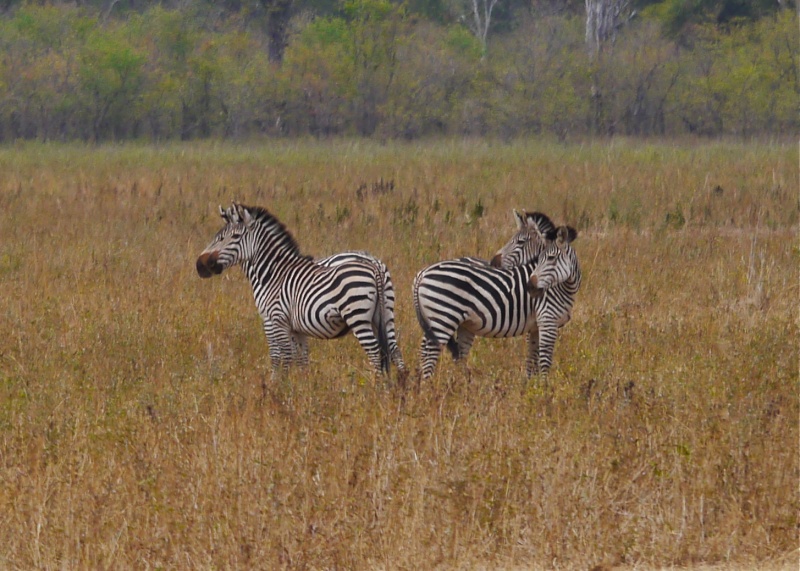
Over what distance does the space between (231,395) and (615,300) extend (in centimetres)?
433

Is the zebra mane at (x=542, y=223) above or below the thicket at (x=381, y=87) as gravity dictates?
below

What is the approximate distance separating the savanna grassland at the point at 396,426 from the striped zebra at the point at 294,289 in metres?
0.25

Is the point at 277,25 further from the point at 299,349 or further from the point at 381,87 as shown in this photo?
the point at 299,349

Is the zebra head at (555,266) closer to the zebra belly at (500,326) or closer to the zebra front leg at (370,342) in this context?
the zebra belly at (500,326)

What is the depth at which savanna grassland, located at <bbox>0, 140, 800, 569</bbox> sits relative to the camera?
4785 millimetres

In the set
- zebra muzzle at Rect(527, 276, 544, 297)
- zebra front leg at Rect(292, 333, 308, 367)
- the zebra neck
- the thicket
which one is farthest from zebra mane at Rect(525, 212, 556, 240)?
the thicket

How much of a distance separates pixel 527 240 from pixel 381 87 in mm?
28025

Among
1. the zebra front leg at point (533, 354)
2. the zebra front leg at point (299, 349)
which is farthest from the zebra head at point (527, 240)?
the zebra front leg at point (299, 349)

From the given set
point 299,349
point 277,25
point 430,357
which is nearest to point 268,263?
point 299,349

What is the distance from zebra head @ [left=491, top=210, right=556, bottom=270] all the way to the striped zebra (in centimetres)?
94

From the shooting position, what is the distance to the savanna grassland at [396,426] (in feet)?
15.7

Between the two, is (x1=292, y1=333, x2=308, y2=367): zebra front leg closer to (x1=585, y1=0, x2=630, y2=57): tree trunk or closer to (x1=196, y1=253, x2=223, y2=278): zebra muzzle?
(x1=196, y1=253, x2=223, y2=278): zebra muzzle

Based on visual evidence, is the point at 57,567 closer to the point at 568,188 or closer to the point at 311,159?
the point at 568,188

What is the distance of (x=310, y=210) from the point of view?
14.4m
